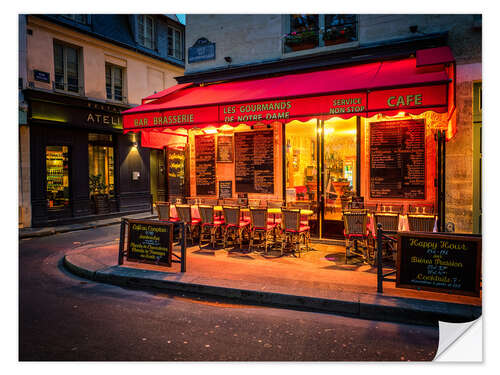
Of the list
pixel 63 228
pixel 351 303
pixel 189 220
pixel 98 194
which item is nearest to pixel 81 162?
pixel 98 194

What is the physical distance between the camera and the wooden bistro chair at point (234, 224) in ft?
25.5

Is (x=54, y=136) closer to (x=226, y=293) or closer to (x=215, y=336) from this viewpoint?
(x=226, y=293)

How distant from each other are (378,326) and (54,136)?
12.6 m

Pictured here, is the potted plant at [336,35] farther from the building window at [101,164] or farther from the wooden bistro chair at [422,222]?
the building window at [101,164]

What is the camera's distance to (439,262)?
433 cm

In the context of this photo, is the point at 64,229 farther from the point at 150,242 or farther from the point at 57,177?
the point at 150,242

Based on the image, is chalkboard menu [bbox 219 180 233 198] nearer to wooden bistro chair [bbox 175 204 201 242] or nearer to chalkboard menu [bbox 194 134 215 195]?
chalkboard menu [bbox 194 134 215 195]

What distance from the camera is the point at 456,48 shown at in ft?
22.9

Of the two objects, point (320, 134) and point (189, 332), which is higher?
point (320, 134)

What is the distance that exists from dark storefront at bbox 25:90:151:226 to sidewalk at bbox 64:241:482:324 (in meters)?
5.89

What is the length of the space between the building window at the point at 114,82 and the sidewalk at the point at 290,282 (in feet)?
30.5

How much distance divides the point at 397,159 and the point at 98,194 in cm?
1183

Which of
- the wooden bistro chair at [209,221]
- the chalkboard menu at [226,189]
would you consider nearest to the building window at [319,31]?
the chalkboard menu at [226,189]

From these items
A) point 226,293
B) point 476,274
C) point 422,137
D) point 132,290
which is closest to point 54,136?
point 132,290
